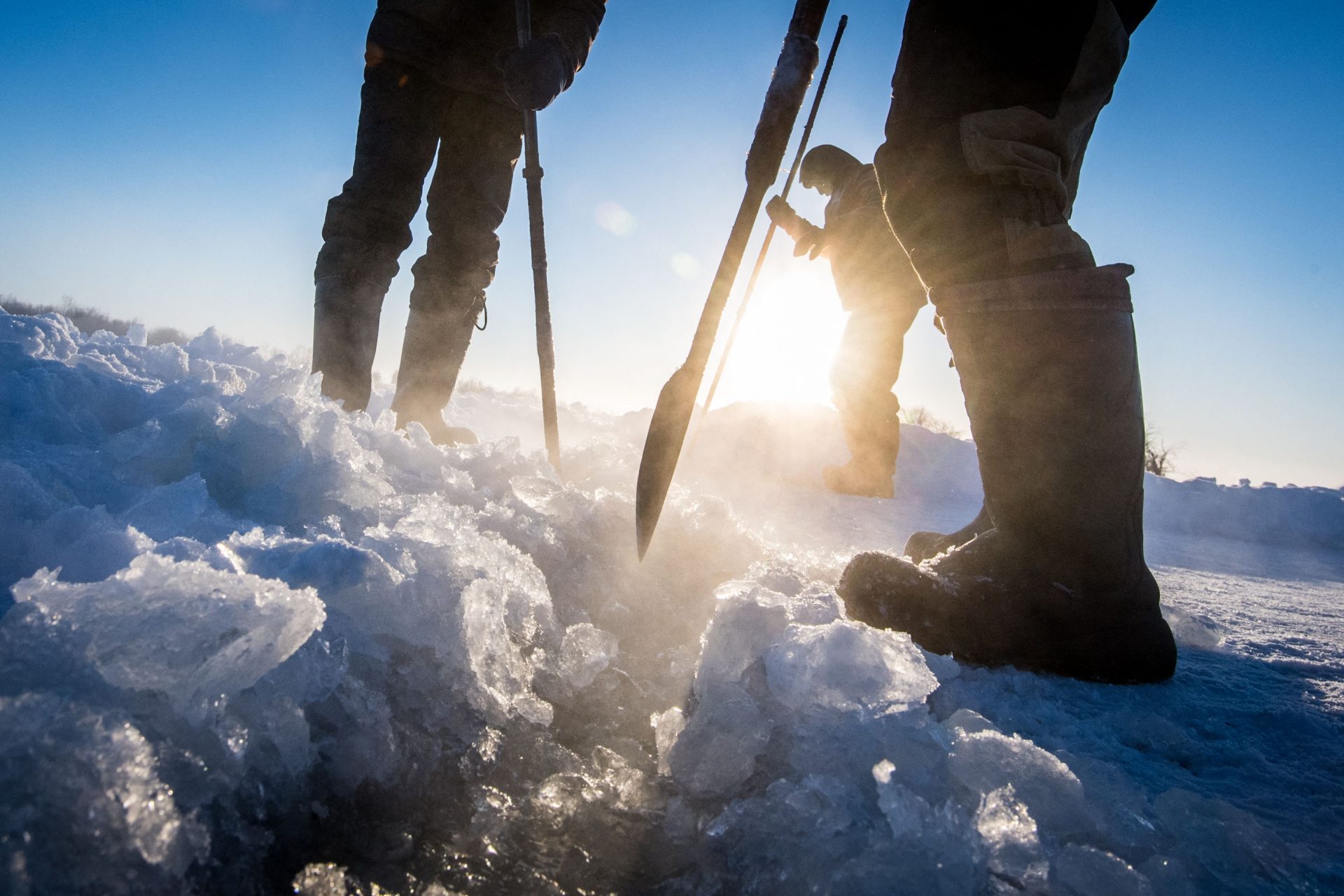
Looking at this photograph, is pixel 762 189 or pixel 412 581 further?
pixel 762 189

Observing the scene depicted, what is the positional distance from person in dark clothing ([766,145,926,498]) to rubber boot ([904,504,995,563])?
6.78 feet

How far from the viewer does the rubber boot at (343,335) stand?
1951 mm

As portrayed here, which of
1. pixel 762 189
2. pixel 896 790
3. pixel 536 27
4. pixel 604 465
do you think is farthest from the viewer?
pixel 536 27

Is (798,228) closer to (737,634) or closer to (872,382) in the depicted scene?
(872,382)

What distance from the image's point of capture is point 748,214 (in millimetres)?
1428

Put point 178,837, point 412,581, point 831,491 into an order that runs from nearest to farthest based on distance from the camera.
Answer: point 178,837 → point 412,581 → point 831,491

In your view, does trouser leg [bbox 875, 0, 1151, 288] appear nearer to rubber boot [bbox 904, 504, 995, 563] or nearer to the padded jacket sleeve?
rubber boot [bbox 904, 504, 995, 563]

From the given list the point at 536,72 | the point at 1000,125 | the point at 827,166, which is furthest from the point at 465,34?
the point at 827,166

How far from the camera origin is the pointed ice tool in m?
1.28

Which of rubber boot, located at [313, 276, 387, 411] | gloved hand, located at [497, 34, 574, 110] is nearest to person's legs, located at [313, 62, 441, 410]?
rubber boot, located at [313, 276, 387, 411]

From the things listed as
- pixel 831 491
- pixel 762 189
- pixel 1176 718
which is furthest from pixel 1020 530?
pixel 831 491

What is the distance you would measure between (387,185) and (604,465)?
1.19m

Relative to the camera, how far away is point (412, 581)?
0.67 meters

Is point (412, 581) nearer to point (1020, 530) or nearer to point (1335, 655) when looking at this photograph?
point (1020, 530)
